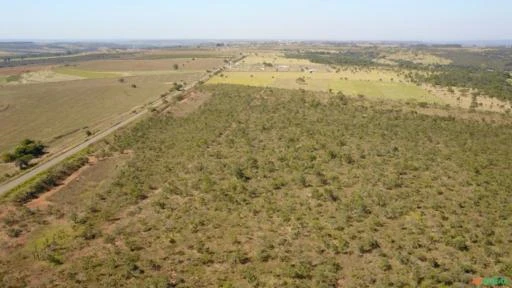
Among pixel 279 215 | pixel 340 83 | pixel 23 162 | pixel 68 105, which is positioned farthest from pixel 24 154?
pixel 340 83

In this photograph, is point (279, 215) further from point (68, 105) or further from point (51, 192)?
point (68, 105)

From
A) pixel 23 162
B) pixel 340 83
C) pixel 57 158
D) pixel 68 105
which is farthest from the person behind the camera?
pixel 340 83

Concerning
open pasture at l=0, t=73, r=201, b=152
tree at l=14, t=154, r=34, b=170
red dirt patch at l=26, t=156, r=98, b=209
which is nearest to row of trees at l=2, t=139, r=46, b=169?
tree at l=14, t=154, r=34, b=170

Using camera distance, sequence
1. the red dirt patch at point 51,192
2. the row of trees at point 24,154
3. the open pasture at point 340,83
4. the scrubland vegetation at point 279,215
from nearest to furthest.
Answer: the scrubland vegetation at point 279,215 < the red dirt patch at point 51,192 < the row of trees at point 24,154 < the open pasture at point 340,83

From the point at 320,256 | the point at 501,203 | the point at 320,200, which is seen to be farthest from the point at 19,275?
the point at 501,203

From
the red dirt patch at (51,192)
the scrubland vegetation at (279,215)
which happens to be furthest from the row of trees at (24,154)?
the scrubland vegetation at (279,215)

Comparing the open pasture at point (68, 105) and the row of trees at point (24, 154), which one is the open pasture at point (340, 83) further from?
the row of trees at point (24, 154)

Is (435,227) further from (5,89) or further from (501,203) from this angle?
(5,89)

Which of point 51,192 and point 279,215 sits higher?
point 279,215
